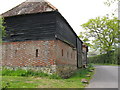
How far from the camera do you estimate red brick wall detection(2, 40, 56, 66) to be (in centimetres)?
1223

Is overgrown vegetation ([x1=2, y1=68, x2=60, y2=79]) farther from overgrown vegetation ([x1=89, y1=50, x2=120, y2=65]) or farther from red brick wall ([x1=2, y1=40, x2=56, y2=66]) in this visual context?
overgrown vegetation ([x1=89, y1=50, x2=120, y2=65])

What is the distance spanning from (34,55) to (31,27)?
2.92 m

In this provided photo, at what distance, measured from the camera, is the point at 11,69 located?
1333cm

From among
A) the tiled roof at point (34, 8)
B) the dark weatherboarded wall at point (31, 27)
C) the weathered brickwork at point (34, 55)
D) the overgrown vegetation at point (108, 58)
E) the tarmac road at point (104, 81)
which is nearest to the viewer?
the tarmac road at point (104, 81)

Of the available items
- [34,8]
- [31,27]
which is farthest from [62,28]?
[34,8]

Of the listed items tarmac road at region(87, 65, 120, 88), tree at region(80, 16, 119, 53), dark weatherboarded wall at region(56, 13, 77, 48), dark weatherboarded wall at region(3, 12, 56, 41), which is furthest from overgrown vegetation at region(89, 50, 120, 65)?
dark weatherboarded wall at region(3, 12, 56, 41)

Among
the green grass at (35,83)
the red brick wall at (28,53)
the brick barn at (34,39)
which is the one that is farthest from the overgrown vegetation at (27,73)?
the red brick wall at (28,53)

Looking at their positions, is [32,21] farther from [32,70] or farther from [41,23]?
[32,70]

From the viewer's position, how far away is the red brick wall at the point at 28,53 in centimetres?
1223

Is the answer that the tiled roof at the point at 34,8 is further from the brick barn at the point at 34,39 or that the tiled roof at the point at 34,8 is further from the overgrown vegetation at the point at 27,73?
the overgrown vegetation at the point at 27,73

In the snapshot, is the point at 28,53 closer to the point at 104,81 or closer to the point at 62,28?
the point at 62,28

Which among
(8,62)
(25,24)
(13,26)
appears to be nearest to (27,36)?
(25,24)

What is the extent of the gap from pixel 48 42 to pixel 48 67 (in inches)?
91.4

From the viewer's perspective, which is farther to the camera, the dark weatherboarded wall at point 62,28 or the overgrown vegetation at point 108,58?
the overgrown vegetation at point 108,58
